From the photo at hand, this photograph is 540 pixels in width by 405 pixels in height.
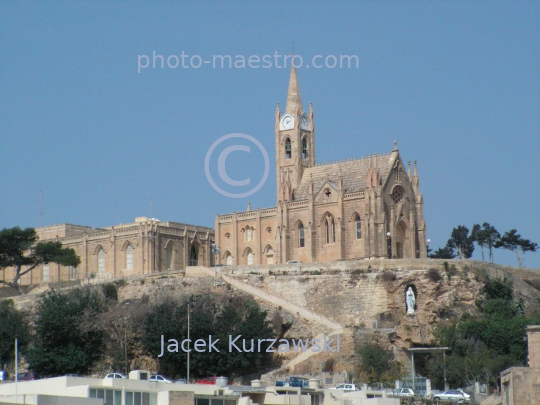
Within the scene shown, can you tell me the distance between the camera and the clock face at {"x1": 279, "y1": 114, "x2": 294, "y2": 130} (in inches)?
3669

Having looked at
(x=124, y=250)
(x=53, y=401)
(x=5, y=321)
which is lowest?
(x=53, y=401)

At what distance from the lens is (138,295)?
83.9m

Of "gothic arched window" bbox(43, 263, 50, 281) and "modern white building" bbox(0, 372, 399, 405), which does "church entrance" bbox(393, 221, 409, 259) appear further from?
"modern white building" bbox(0, 372, 399, 405)

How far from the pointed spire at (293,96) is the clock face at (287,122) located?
402mm

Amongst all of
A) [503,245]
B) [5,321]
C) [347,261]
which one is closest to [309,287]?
[347,261]

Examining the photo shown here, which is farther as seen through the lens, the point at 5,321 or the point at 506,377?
the point at 5,321

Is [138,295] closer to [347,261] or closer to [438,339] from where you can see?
[347,261]

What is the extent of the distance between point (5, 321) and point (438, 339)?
2625cm

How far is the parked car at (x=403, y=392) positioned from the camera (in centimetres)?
5682

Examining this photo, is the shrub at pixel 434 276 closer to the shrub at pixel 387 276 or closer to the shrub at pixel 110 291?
the shrub at pixel 387 276

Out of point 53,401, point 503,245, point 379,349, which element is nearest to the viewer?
point 53,401

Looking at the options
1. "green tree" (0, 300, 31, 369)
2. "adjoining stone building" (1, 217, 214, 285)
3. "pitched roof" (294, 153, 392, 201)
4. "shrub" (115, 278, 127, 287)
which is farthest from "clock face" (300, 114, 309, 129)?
"green tree" (0, 300, 31, 369)

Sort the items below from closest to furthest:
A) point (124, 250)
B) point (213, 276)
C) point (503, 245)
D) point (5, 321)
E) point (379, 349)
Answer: point (379, 349)
point (5, 321)
point (213, 276)
point (124, 250)
point (503, 245)

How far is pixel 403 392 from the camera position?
5819 centimetres
